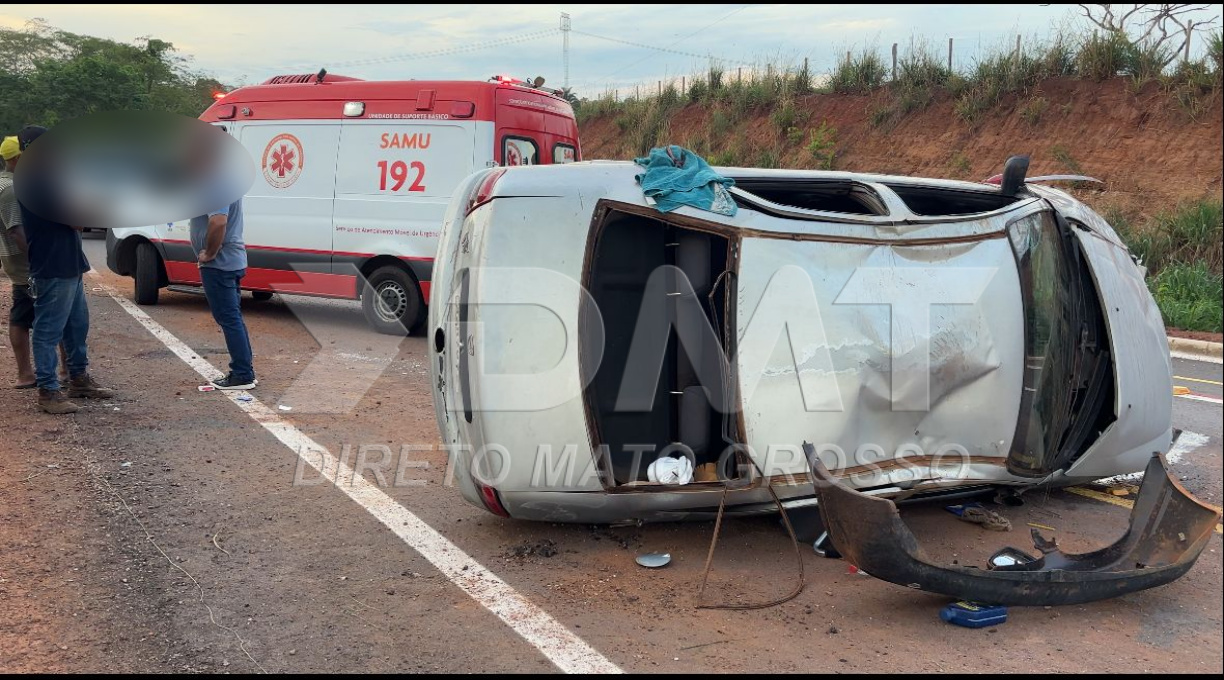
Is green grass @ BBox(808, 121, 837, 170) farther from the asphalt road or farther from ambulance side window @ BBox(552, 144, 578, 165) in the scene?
the asphalt road

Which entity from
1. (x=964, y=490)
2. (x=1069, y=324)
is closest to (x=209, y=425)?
(x=964, y=490)

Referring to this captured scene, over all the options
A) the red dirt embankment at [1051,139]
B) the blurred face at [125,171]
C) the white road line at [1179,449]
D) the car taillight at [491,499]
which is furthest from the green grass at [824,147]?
the car taillight at [491,499]

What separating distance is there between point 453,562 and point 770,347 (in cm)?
152

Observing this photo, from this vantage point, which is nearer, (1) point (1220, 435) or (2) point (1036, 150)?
(1) point (1220, 435)

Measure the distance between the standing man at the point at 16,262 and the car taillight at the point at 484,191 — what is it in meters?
3.79

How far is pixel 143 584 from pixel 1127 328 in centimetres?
421

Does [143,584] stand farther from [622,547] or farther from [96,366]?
[96,366]

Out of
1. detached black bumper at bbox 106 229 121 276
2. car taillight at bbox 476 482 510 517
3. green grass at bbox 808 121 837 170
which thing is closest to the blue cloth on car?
car taillight at bbox 476 482 510 517

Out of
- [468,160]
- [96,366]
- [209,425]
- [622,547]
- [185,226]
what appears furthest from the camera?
[185,226]

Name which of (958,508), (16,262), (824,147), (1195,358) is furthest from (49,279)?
(824,147)

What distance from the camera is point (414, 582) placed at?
365 centimetres

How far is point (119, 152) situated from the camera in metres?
5.97

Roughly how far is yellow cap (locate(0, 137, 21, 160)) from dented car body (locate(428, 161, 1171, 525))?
3.74 metres

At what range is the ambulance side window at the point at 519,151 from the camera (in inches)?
340
